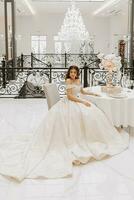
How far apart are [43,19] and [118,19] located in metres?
5.15

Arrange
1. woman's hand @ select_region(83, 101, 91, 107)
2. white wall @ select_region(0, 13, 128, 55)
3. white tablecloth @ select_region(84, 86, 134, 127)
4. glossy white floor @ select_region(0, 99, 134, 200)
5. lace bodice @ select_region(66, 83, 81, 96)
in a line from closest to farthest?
glossy white floor @ select_region(0, 99, 134, 200)
woman's hand @ select_region(83, 101, 91, 107)
lace bodice @ select_region(66, 83, 81, 96)
white tablecloth @ select_region(84, 86, 134, 127)
white wall @ select_region(0, 13, 128, 55)

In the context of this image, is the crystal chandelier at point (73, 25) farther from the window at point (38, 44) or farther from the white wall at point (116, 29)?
the window at point (38, 44)

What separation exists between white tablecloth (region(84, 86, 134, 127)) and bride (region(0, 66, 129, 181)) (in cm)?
23

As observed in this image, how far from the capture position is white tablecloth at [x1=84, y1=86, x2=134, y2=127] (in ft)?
17.7

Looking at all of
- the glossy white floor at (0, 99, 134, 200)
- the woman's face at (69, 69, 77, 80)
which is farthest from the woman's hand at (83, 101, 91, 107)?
the glossy white floor at (0, 99, 134, 200)

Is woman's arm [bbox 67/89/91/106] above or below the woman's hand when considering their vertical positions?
above

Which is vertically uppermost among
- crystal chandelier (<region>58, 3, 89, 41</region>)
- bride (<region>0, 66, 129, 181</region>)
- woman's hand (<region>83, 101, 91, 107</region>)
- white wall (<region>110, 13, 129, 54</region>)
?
white wall (<region>110, 13, 129, 54</region>)

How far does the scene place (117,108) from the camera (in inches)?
214

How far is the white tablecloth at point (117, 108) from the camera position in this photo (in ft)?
17.7

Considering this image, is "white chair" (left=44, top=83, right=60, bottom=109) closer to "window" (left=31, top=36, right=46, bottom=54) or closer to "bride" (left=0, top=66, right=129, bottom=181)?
"bride" (left=0, top=66, right=129, bottom=181)

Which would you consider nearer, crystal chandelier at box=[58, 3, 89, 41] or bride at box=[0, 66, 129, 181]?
bride at box=[0, 66, 129, 181]

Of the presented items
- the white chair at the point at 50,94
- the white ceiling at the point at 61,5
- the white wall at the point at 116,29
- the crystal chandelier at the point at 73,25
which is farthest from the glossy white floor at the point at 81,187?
the white wall at the point at 116,29

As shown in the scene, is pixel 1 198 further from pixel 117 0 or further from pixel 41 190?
pixel 117 0

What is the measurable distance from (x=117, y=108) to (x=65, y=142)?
1.22m
